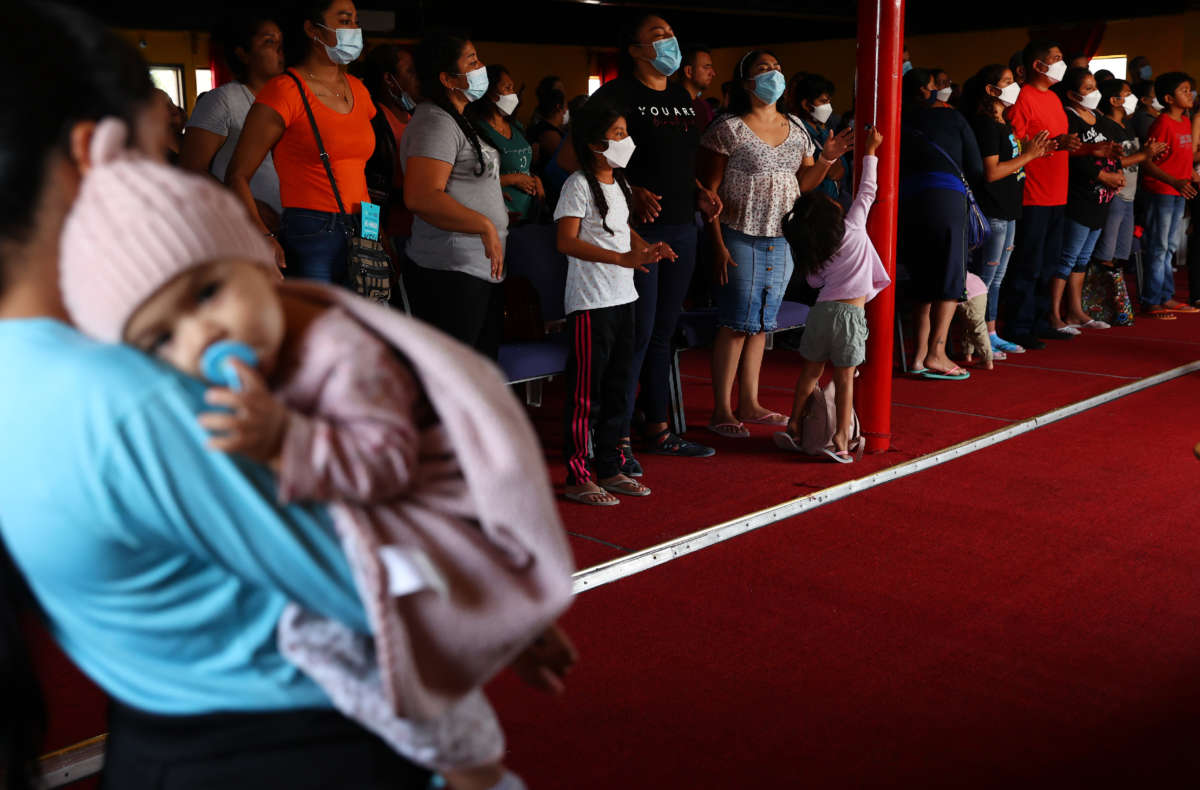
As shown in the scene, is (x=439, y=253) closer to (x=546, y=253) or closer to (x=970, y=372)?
(x=546, y=253)

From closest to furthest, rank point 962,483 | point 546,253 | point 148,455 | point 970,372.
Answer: point 148,455 → point 962,483 → point 546,253 → point 970,372

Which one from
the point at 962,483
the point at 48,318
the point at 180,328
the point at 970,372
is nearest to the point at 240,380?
the point at 180,328

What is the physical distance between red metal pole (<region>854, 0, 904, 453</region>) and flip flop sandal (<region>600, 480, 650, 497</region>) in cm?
110

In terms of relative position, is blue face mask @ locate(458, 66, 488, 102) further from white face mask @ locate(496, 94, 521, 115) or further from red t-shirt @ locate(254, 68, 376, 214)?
white face mask @ locate(496, 94, 521, 115)

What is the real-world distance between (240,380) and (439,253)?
114 inches

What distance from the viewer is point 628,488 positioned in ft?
12.8

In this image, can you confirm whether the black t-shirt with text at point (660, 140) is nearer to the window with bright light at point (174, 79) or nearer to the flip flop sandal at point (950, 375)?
the flip flop sandal at point (950, 375)

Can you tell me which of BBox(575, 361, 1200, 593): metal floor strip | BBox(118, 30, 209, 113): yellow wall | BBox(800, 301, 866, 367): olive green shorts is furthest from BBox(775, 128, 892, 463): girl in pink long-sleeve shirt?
BBox(118, 30, 209, 113): yellow wall

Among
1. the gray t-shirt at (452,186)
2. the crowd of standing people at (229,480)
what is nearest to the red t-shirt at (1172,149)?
the gray t-shirt at (452,186)

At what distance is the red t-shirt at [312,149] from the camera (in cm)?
332

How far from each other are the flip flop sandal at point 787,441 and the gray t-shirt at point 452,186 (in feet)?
4.90

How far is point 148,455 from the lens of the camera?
73 centimetres

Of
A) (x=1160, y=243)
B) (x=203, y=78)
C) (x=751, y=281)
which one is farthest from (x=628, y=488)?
(x=203, y=78)

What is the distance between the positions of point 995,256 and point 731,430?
8.26 ft
